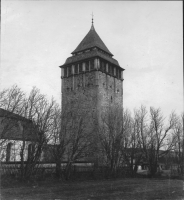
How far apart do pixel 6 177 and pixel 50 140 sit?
5.00m

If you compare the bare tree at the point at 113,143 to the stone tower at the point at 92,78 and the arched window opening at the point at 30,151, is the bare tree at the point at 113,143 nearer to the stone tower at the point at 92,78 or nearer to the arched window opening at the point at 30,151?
the stone tower at the point at 92,78

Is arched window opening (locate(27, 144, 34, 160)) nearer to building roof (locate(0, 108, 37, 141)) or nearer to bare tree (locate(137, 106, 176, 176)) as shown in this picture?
building roof (locate(0, 108, 37, 141))

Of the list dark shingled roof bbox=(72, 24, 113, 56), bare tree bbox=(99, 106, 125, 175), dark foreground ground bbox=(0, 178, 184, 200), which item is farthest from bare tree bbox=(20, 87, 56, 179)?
dark shingled roof bbox=(72, 24, 113, 56)

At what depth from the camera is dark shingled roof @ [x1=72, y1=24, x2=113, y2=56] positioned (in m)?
43.3

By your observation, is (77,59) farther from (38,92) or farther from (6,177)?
(6,177)

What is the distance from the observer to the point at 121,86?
4512cm

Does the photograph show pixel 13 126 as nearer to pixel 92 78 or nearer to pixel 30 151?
pixel 30 151

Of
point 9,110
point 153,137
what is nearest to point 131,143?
point 153,137

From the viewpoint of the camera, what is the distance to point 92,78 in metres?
40.4

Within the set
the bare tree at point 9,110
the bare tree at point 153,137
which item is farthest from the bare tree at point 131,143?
the bare tree at point 9,110

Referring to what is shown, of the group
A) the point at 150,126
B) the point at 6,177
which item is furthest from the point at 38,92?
the point at 150,126

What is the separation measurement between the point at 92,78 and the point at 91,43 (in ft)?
22.6

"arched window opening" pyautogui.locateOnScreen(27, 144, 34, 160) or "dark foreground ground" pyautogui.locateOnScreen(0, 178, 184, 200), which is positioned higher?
"arched window opening" pyautogui.locateOnScreen(27, 144, 34, 160)

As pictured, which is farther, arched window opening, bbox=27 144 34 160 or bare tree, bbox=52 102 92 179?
bare tree, bbox=52 102 92 179
